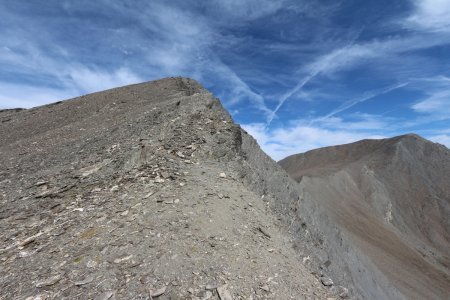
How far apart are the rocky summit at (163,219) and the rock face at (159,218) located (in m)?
0.03

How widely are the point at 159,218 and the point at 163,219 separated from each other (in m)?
0.10

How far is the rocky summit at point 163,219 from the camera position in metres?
5.60

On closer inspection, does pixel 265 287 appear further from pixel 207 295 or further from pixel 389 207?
pixel 389 207

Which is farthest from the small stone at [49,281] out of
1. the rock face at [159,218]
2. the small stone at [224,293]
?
the small stone at [224,293]

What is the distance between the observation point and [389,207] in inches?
2491

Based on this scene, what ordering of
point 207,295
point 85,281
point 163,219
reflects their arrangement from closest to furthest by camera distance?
point 207,295 < point 85,281 < point 163,219

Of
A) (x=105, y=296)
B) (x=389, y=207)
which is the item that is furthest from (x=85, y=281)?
(x=389, y=207)

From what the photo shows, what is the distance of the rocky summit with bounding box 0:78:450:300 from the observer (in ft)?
18.4

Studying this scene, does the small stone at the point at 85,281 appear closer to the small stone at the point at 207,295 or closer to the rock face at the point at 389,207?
the small stone at the point at 207,295

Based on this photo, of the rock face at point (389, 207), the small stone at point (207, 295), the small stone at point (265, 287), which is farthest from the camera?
the rock face at point (389, 207)

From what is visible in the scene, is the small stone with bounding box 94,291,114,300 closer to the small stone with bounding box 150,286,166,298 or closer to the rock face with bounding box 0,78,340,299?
the rock face with bounding box 0,78,340,299

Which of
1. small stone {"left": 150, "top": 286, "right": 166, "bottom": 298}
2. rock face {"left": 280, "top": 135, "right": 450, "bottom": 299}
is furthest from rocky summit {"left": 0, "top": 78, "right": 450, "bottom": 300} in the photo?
rock face {"left": 280, "top": 135, "right": 450, "bottom": 299}

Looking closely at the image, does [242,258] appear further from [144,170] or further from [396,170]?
[396,170]

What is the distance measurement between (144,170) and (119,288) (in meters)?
4.10
